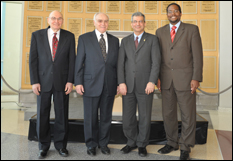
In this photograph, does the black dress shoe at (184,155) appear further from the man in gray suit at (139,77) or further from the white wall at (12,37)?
the white wall at (12,37)

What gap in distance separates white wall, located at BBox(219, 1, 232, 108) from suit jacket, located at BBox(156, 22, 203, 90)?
10.6 ft

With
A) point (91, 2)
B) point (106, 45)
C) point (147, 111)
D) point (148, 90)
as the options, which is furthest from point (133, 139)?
point (91, 2)

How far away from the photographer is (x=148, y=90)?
229 centimetres

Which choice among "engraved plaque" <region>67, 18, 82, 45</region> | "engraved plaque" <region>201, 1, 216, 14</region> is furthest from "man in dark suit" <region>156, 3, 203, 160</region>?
"engraved plaque" <region>67, 18, 82, 45</region>

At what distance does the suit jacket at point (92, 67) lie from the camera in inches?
92.0

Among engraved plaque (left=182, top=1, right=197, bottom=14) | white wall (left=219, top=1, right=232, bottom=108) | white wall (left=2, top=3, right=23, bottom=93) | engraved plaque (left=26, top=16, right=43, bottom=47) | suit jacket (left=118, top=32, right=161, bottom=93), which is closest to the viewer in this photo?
suit jacket (left=118, top=32, right=161, bottom=93)

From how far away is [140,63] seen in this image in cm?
235

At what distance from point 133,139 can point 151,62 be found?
95cm

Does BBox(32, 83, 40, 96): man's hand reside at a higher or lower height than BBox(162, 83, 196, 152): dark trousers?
higher

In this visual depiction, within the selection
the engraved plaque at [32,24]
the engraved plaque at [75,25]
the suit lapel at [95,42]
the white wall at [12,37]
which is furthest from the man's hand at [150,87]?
the white wall at [12,37]

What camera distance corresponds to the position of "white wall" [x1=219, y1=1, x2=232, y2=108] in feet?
16.4

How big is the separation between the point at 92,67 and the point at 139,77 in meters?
0.56

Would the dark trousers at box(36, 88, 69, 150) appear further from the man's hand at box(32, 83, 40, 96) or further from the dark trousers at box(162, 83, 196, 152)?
the dark trousers at box(162, 83, 196, 152)

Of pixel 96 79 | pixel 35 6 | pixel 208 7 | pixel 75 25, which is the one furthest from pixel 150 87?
pixel 35 6
